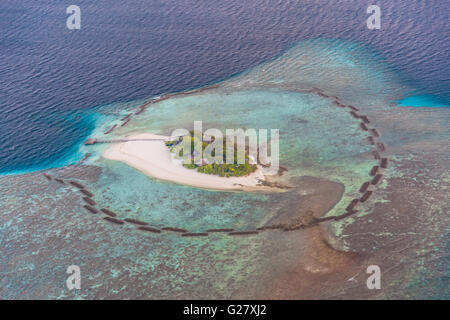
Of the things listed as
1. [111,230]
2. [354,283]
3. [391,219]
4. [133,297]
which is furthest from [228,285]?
[391,219]
